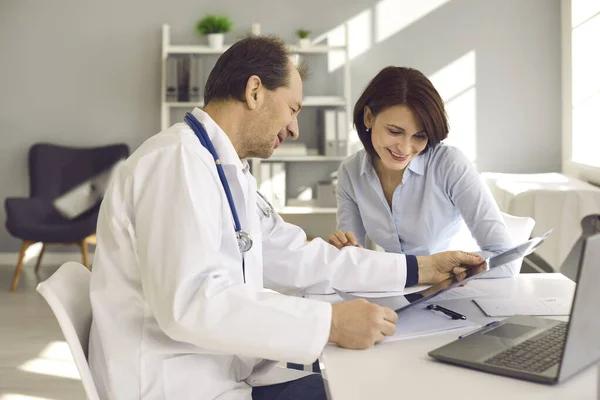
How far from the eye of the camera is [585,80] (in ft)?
18.1

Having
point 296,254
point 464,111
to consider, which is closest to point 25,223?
point 464,111

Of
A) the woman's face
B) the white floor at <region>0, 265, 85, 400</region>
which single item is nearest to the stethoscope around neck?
the woman's face

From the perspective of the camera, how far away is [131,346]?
4.27ft

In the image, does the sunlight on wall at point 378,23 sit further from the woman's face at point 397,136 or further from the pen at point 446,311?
the pen at point 446,311

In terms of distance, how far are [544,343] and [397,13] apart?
507 centimetres

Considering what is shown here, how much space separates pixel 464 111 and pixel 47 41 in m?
3.46

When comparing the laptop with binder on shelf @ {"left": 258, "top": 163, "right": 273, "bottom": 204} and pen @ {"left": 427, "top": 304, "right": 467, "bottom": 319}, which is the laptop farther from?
binder on shelf @ {"left": 258, "top": 163, "right": 273, "bottom": 204}

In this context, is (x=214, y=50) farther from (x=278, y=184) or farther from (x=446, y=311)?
(x=446, y=311)

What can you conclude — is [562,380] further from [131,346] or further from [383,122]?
[383,122]

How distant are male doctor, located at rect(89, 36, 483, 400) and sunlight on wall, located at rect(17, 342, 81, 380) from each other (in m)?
2.23

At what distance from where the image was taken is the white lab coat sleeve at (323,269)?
184cm

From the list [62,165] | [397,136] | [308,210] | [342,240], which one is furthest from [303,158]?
[342,240]

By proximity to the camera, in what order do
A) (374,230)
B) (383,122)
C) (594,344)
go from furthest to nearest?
(374,230)
(383,122)
(594,344)

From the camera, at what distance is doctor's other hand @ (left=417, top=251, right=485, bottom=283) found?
6.10 feet
